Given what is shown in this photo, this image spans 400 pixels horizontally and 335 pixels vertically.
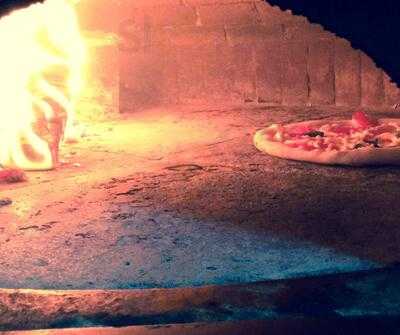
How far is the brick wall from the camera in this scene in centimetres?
784

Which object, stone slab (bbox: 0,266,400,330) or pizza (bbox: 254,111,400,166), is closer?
stone slab (bbox: 0,266,400,330)

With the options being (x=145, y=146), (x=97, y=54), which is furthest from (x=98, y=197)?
(x=97, y=54)

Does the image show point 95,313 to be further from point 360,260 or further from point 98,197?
point 98,197

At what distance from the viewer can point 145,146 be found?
6.48 meters

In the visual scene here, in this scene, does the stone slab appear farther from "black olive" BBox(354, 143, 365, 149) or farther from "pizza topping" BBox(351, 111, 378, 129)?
"pizza topping" BBox(351, 111, 378, 129)

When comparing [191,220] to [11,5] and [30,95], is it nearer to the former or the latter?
[11,5]

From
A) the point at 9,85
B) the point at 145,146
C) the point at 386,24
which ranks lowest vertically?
the point at 145,146

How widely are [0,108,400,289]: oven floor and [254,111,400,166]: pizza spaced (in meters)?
0.09

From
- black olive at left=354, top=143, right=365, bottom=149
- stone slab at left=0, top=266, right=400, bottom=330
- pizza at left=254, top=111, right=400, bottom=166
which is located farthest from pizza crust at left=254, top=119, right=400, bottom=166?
stone slab at left=0, top=266, right=400, bottom=330

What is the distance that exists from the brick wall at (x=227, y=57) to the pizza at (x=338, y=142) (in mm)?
1885

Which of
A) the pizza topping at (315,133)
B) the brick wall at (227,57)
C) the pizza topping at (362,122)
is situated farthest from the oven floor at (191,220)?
the brick wall at (227,57)

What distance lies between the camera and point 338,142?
5.36 metres

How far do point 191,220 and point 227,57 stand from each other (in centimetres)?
508

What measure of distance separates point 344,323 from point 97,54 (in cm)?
665
